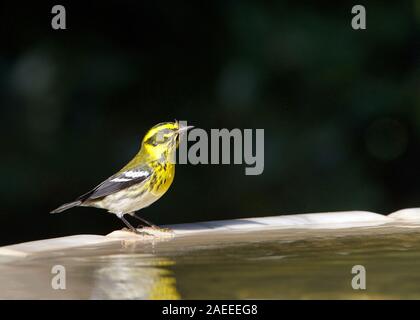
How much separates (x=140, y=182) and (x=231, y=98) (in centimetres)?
191

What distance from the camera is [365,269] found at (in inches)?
113

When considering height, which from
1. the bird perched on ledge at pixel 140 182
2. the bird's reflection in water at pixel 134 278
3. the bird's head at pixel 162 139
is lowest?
the bird's reflection in water at pixel 134 278

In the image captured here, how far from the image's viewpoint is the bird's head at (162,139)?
4.72 meters

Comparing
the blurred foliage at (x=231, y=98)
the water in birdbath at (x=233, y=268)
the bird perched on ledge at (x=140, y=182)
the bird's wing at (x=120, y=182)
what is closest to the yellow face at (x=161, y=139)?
the bird perched on ledge at (x=140, y=182)

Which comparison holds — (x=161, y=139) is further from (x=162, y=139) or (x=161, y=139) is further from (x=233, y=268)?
(x=233, y=268)

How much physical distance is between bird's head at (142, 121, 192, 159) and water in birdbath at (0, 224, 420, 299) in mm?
817

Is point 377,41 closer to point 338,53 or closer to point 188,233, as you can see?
point 338,53

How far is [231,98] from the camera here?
6.27 m

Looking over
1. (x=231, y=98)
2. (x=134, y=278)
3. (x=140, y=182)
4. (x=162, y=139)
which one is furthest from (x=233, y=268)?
(x=231, y=98)

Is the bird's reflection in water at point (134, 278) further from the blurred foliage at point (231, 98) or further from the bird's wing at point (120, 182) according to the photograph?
the blurred foliage at point (231, 98)

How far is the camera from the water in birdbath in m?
2.48

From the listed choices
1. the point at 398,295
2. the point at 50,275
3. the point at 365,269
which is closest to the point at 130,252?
the point at 50,275

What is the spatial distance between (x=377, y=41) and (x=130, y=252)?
357 cm

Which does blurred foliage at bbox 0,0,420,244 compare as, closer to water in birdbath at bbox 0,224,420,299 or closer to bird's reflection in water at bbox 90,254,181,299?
water in birdbath at bbox 0,224,420,299
